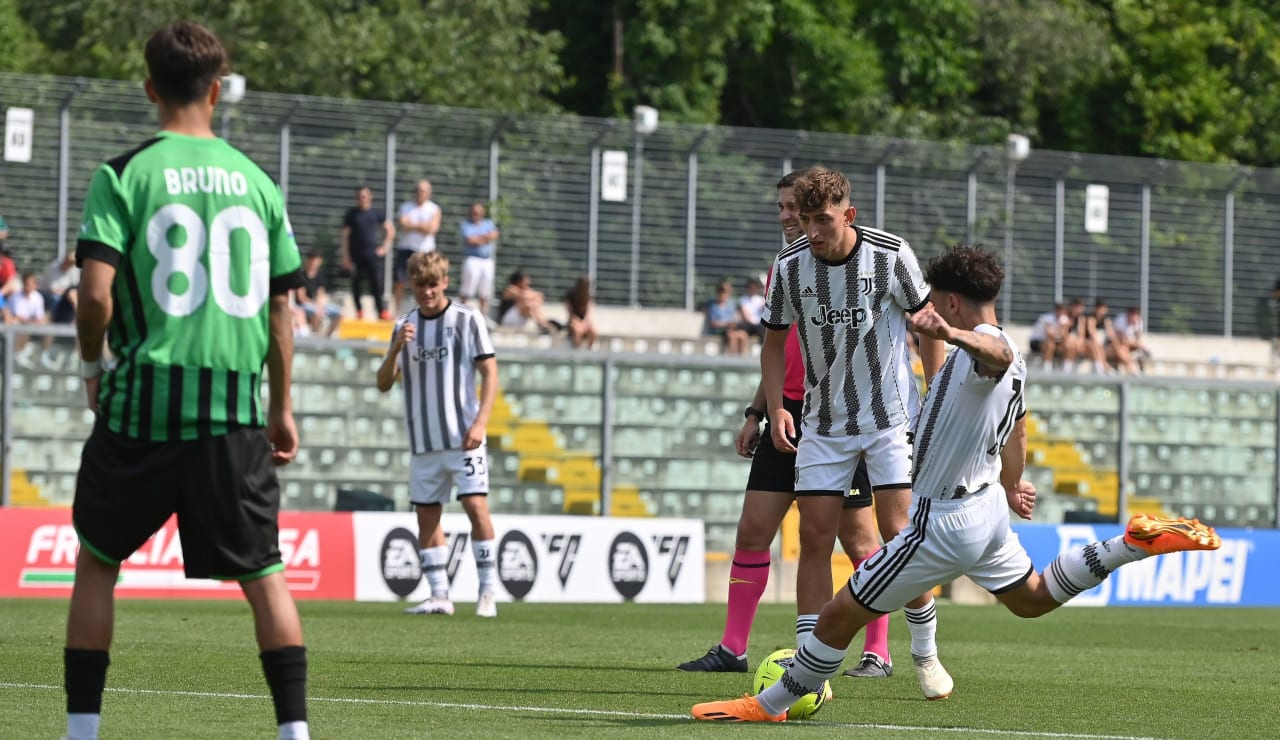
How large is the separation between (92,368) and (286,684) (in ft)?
3.29

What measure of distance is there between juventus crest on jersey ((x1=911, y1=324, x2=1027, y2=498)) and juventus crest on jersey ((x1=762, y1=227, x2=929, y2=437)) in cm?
118

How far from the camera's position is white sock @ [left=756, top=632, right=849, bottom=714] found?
23.3ft

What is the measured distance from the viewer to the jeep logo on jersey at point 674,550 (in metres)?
19.0

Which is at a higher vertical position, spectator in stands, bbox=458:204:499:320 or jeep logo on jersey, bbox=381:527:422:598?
spectator in stands, bbox=458:204:499:320

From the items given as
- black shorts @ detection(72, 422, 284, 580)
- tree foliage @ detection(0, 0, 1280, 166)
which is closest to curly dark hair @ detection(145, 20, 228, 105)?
black shorts @ detection(72, 422, 284, 580)

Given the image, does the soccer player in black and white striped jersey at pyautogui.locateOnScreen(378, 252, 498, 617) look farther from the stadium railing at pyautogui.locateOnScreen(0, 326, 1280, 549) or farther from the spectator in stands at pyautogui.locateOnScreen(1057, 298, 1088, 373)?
the spectator in stands at pyautogui.locateOnScreen(1057, 298, 1088, 373)

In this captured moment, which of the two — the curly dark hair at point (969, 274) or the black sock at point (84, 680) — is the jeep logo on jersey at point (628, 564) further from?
the black sock at point (84, 680)

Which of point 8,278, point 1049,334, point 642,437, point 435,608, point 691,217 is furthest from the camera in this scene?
point 1049,334

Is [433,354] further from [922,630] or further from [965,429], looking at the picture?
[965,429]

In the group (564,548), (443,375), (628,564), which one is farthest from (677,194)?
(443,375)

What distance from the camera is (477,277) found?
81.1 feet

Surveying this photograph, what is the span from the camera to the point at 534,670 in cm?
966

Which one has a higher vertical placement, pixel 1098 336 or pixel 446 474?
pixel 1098 336

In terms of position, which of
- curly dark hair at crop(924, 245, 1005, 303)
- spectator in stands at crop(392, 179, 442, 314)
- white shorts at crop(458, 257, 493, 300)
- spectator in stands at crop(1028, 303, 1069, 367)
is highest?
spectator in stands at crop(392, 179, 442, 314)
